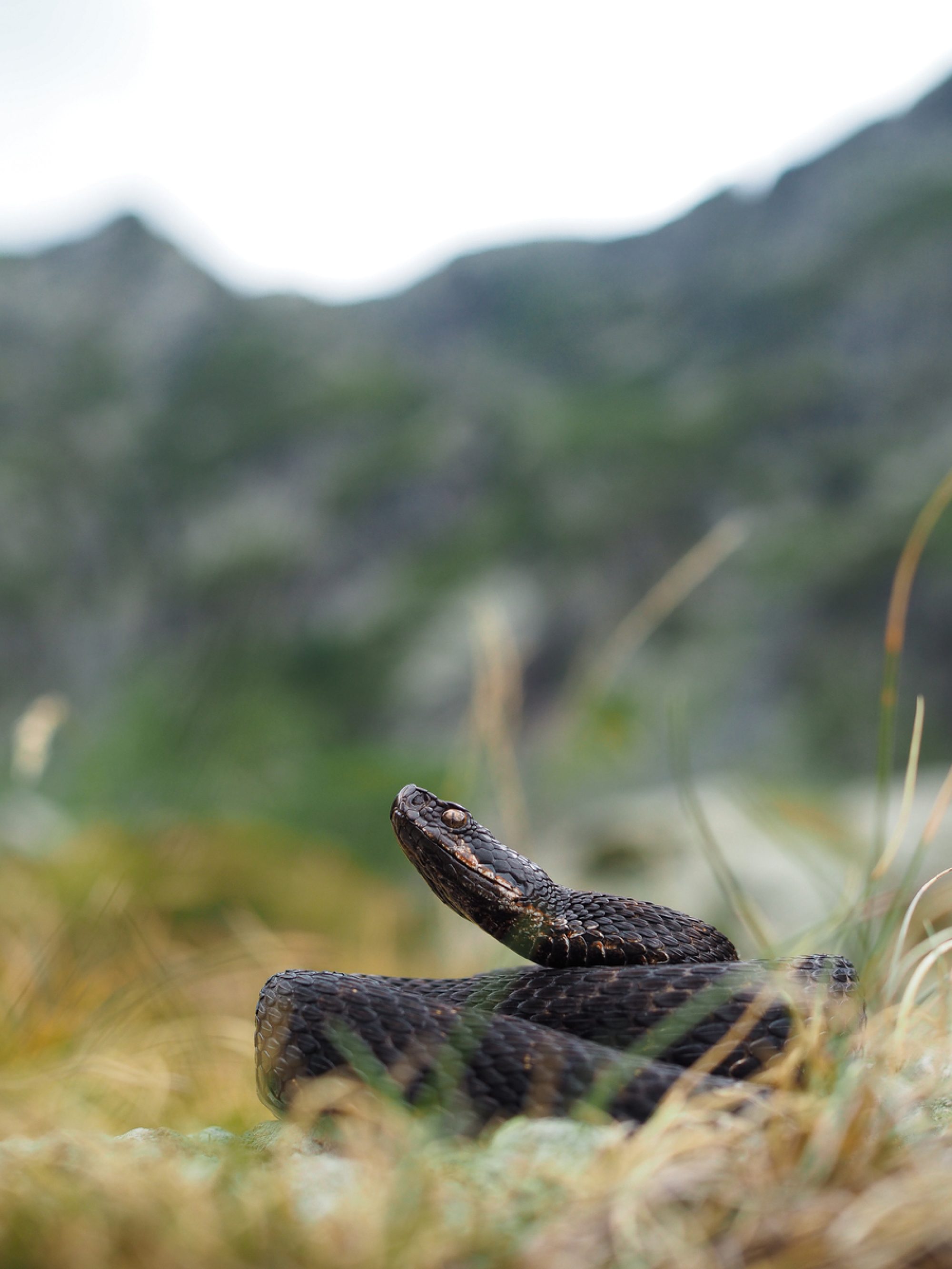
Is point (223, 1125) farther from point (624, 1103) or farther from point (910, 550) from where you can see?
point (910, 550)

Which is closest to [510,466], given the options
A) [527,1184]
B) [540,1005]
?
[540,1005]

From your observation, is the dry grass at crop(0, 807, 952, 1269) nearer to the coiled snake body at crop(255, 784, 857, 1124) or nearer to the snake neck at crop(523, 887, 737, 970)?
the coiled snake body at crop(255, 784, 857, 1124)

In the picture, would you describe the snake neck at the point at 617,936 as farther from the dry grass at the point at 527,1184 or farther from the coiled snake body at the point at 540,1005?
the dry grass at the point at 527,1184

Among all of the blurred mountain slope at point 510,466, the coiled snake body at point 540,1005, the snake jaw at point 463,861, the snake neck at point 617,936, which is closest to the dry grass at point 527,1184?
the coiled snake body at point 540,1005

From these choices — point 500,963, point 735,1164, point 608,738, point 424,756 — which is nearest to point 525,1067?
point 735,1164

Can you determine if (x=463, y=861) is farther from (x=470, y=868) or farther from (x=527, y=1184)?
(x=527, y=1184)

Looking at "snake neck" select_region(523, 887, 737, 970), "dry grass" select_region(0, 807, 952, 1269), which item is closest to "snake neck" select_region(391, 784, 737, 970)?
"snake neck" select_region(523, 887, 737, 970)
